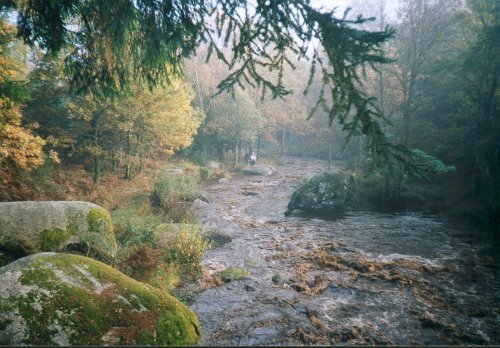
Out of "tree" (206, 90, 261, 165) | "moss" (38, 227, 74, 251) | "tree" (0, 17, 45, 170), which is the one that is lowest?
"moss" (38, 227, 74, 251)

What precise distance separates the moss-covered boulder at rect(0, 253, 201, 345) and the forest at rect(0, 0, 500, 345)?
2 centimetres

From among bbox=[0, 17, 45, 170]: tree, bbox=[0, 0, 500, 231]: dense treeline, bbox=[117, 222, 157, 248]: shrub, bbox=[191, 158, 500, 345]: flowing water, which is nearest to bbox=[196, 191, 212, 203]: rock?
bbox=[191, 158, 500, 345]: flowing water

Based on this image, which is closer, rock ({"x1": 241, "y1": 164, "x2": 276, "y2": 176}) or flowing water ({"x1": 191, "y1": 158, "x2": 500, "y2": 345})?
flowing water ({"x1": 191, "y1": 158, "x2": 500, "y2": 345})

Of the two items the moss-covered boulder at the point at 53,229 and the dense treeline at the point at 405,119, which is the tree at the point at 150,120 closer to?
the dense treeline at the point at 405,119

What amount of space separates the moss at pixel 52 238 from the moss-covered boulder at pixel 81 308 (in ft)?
9.07

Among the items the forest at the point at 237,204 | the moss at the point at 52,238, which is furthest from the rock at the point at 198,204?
the moss at the point at 52,238

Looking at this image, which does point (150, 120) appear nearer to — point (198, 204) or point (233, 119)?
point (198, 204)

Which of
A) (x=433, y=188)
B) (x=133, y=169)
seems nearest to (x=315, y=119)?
(x=433, y=188)

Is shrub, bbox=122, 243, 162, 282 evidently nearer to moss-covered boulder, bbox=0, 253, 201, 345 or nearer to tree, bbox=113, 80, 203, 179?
moss-covered boulder, bbox=0, 253, 201, 345

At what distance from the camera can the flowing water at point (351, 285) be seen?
20.3 feet

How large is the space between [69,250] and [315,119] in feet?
141

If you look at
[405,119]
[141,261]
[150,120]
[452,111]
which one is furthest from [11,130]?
[452,111]

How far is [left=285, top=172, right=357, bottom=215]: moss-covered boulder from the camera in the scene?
17156mm

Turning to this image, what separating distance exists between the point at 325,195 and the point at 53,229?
14147mm
